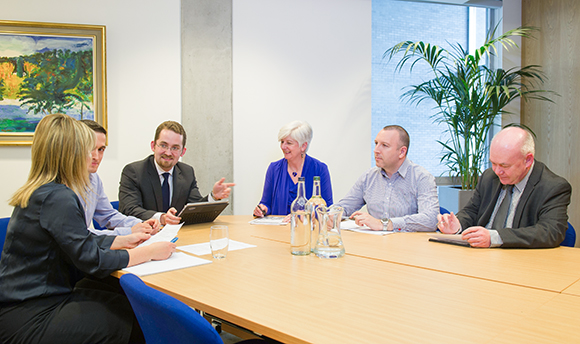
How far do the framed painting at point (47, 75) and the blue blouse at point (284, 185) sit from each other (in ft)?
5.58

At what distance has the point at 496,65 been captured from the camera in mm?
5250

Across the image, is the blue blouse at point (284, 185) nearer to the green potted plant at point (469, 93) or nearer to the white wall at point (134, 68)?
the white wall at point (134, 68)

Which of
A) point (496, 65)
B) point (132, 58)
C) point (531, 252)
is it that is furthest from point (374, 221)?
point (496, 65)

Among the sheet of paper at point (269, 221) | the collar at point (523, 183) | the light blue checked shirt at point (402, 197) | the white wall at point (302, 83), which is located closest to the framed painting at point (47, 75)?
the white wall at point (302, 83)

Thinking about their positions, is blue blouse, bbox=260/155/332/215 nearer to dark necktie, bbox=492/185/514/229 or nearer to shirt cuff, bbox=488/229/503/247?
dark necktie, bbox=492/185/514/229

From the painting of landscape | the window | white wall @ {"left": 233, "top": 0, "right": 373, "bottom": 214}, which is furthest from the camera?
the window

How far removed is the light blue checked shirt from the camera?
8.56 feet

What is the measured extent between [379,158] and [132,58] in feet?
8.56

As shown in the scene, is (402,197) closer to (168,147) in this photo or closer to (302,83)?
(168,147)

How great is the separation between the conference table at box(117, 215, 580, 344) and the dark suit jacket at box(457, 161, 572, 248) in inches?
2.6

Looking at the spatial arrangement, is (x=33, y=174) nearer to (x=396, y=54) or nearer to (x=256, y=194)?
(x=256, y=194)

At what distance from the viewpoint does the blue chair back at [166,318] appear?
0.93 m

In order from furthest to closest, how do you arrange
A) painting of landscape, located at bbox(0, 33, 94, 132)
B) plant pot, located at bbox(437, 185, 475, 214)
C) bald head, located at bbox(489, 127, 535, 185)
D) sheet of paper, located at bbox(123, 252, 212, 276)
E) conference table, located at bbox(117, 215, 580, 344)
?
plant pot, located at bbox(437, 185, 475, 214) → painting of landscape, located at bbox(0, 33, 94, 132) → bald head, located at bbox(489, 127, 535, 185) → sheet of paper, located at bbox(123, 252, 212, 276) → conference table, located at bbox(117, 215, 580, 344)

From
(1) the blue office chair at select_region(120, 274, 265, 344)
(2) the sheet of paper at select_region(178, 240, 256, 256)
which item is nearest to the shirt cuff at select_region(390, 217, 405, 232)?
(2) the sheet of paper at select_region(178, 240, 256, 256)
